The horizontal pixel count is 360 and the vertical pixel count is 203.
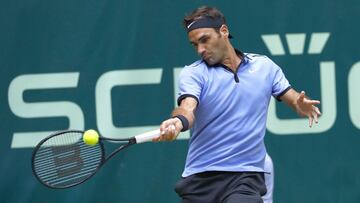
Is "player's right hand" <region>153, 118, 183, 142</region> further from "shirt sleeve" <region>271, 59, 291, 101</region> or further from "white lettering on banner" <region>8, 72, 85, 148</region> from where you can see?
"white lettering on banner" <region>8, 72, 85, 148</region>

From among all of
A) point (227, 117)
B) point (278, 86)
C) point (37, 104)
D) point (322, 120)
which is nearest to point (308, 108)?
point (278, 86)

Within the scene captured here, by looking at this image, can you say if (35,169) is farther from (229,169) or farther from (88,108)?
(88,108)

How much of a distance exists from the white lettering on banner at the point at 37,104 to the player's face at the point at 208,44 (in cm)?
168

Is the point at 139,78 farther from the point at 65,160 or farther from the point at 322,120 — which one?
the point at 65,160

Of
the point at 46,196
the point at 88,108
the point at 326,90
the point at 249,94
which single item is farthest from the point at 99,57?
the point at 249,94

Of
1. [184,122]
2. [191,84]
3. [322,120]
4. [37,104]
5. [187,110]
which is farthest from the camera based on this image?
[322,120]

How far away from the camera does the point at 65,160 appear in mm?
4633

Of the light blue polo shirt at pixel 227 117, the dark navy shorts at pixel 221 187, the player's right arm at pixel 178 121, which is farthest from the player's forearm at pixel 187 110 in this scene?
the dark navy shorts at pixel 221 187

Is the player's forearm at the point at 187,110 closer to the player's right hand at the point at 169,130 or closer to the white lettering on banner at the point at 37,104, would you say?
the player's right hand at the point at 169,130

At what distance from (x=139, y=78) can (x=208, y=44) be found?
5.27ft

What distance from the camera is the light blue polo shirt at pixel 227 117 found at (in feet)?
14.4

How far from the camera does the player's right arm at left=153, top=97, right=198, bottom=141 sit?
3.94m

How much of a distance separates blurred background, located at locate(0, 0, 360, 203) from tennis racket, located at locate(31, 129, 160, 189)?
133 cm

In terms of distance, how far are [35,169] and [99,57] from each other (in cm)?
161
